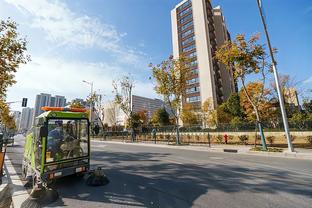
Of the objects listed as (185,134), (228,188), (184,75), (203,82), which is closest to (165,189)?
(228,188)

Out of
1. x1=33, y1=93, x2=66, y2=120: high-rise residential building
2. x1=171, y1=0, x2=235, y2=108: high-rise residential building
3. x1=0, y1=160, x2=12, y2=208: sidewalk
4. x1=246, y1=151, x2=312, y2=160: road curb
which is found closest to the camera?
x1=0, y1=160, x2=12, y2=208: sidewalk

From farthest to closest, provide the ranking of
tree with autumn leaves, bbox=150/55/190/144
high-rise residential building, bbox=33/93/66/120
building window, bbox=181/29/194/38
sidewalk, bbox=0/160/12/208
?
high-rise residential building, bbox=33/93/66/120 < building window, bbox=181/29/194/38 < tree with autumn leaves, bbox=150/55/190/144 < sidewalk, bbox=0/160/12/208

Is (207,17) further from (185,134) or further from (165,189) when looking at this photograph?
(165,189)

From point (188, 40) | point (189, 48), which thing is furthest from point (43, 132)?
point (188, 40)

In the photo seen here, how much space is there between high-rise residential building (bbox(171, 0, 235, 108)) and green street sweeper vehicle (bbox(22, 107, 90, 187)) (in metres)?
48.2

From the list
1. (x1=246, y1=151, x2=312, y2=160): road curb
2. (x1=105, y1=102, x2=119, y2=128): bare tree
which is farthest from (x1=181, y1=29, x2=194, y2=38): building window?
(x1=246, y1=151, x2=312, y2=160): road curb

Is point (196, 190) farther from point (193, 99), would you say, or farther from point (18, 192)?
point (193, 99)

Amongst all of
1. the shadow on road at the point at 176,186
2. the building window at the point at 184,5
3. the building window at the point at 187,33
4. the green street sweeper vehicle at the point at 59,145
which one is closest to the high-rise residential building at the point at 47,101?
the building window at the point at 187,33

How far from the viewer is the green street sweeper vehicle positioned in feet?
16.8

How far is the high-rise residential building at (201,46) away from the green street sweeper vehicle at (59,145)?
1897 inches

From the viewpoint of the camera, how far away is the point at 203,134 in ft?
83.9

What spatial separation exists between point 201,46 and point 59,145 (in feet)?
188

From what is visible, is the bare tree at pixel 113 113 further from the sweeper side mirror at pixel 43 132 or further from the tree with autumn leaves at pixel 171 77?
the sweeper side mirror at pixel 43 132

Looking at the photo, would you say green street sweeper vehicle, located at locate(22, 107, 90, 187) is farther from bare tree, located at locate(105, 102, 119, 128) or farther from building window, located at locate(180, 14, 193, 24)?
building window, located at locate(180, 14, 193, 24)
